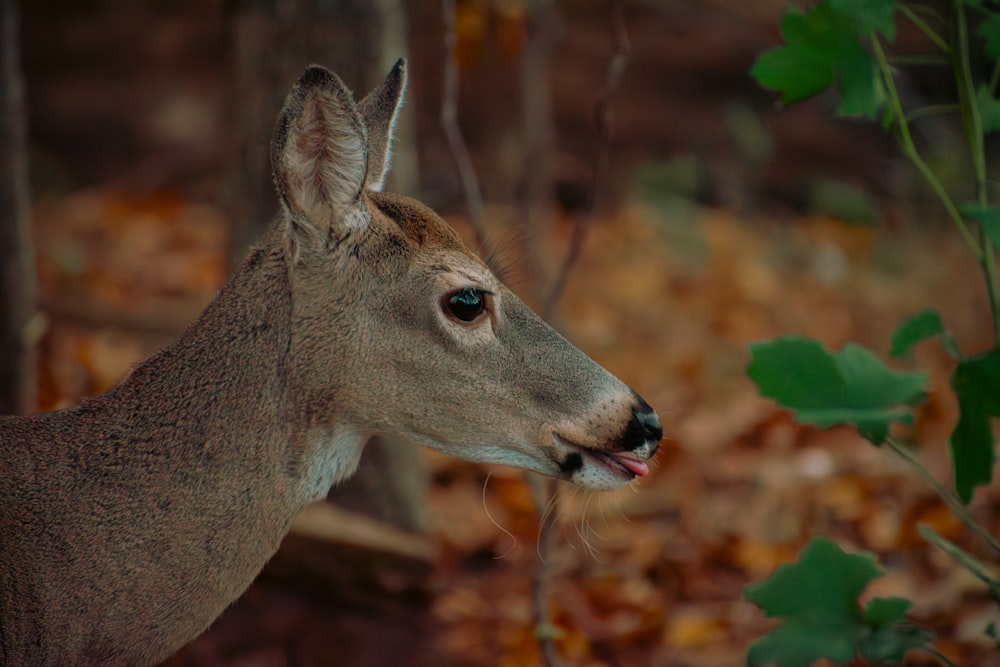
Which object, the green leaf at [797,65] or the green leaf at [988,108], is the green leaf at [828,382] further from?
the green leaf at [988,108]

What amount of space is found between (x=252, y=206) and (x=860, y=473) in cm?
318

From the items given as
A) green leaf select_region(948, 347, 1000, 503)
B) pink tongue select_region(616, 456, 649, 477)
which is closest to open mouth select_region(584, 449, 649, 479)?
pink tongue select_region(616, 456, 649, 477)

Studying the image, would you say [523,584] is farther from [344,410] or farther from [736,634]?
[344,410]

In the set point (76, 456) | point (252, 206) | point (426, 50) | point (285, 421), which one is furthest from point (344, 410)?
point (426, 50)

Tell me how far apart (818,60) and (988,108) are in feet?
1.91

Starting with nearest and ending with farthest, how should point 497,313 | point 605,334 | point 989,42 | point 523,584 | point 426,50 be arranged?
point 497,313 < point 989,42 < point 523,584 < point 605,334 < point 426,50

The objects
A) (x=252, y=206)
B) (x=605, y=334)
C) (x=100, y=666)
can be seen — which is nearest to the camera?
(x=100, y=666)

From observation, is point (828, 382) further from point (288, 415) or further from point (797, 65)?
point (288, 415)

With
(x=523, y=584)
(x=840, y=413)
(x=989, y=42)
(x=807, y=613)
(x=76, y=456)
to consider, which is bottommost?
(x=523, y=584)

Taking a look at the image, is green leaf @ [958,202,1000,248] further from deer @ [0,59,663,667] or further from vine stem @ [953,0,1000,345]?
deer @ [0,59,663,667]

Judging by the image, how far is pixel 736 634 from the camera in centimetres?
453

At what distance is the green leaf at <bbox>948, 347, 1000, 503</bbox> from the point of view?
2811 mm

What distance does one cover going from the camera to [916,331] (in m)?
3.06

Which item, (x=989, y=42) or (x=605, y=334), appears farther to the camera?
(x=605, y=334)
